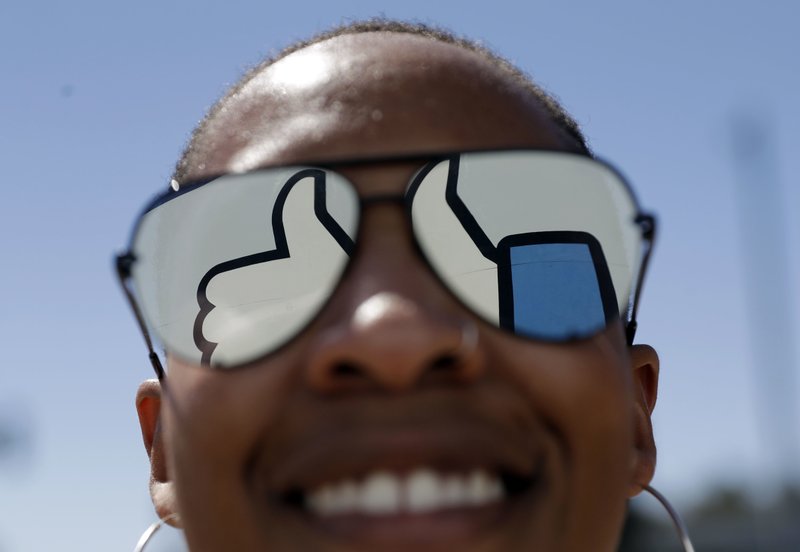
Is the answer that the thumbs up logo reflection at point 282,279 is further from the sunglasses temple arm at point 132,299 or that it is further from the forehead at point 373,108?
the sunglasses temple arm at point 132,299

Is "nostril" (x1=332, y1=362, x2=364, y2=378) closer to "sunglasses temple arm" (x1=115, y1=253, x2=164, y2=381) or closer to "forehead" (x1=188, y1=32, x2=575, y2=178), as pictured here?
"forehead" (x1=188, y1=32, x2=575, y2=178)

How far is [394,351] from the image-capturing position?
1.84m

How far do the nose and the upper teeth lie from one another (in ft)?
0.54

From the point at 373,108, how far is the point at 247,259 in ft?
1.28

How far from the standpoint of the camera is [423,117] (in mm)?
2195

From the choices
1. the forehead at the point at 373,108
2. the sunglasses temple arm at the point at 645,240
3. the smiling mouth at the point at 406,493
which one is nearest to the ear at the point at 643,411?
the sunglasses temple arm at the point at 645,240

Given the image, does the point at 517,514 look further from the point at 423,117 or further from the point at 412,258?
the point at 423,117

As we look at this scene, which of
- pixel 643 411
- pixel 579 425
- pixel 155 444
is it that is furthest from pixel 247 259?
pixel 643 411

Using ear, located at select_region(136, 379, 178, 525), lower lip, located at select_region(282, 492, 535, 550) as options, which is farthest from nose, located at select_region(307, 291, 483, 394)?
ear, located at select_region(136, 379, 178, 525)

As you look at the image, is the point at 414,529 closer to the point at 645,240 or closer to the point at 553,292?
the point at 553,292

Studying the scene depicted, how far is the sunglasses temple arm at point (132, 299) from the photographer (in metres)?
2.36

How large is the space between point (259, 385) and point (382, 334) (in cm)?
28

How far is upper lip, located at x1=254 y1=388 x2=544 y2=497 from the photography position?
1.87 meters

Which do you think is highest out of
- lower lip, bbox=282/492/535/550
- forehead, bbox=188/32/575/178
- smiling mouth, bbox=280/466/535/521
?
forehead, bbox=188/32/575/178
